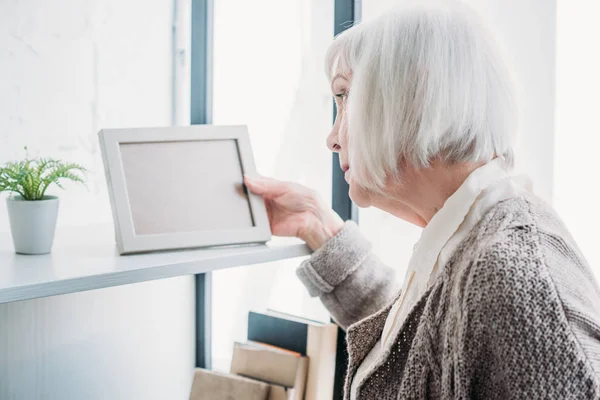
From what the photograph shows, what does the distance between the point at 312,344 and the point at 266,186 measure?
1.32 ft

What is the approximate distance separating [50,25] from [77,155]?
0.31 meters

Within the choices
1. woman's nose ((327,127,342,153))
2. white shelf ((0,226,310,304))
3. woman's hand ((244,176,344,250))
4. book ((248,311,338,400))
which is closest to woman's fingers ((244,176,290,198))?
woman's hand ((244,176,344,250))

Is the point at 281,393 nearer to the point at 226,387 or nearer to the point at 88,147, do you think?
the point at 226,387

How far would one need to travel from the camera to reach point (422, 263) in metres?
0.90

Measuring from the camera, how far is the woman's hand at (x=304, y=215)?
1.30 metres

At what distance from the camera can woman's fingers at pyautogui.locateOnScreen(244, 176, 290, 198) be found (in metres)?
1.25

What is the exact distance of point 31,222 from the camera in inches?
43.5

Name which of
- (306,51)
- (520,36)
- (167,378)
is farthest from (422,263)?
(167,378)

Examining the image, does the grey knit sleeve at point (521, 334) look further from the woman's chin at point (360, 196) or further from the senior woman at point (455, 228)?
the woman's chin at point (360, 196)

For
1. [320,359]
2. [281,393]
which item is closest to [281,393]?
[281,393]

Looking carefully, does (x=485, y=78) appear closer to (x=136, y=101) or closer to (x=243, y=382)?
(x=243, y=382)

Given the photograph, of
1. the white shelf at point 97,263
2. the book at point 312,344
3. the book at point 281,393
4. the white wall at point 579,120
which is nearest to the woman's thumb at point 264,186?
the white shelf at point 97,263

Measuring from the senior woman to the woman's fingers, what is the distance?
24cm

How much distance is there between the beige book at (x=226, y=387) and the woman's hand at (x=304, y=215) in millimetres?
367
